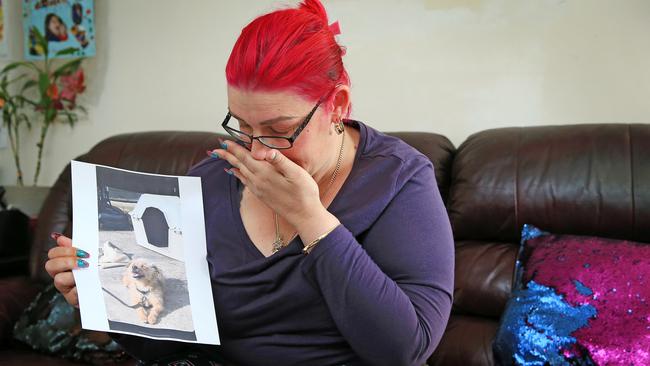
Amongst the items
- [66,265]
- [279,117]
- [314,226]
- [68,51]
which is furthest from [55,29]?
[314,226]

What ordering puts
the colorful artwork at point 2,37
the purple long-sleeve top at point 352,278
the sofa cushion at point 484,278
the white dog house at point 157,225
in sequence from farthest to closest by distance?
the colorful artwork at point 2,37 → the sofa cushion at point 484,278 → the white dog house at point 157,225 → the purple long-sleeve top at point 352,278

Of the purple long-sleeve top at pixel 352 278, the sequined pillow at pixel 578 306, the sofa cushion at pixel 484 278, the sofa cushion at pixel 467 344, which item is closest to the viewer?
the purple long-sleeve top at pixel 352 278

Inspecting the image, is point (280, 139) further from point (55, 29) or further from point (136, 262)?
point (55, 29)

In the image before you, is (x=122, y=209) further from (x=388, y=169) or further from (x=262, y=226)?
(x=388, y=169)

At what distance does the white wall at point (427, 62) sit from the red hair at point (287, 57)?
1.09m

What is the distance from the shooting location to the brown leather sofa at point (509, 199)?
1555mm

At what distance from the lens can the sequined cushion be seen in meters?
1.67

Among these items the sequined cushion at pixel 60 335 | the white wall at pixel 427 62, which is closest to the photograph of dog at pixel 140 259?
the sequined cushion at pixel 60 335

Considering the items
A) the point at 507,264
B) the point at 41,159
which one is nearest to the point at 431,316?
the point at 507,264

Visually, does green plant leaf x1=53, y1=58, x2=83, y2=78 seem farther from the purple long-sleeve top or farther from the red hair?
the red hair

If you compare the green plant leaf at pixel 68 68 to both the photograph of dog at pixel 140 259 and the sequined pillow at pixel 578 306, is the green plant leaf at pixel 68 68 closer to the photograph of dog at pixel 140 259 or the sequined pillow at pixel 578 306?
the photograph of dog at pixel 140 259

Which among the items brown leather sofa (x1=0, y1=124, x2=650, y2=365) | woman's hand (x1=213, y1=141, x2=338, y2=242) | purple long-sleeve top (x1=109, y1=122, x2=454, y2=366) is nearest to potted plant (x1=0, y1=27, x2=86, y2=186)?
brown leather sofa (x1=0, y1=124, x2=650, y2=365)

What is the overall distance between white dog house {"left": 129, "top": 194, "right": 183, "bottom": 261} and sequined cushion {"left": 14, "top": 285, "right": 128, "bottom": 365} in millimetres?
816

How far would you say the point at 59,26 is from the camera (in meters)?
2.58
